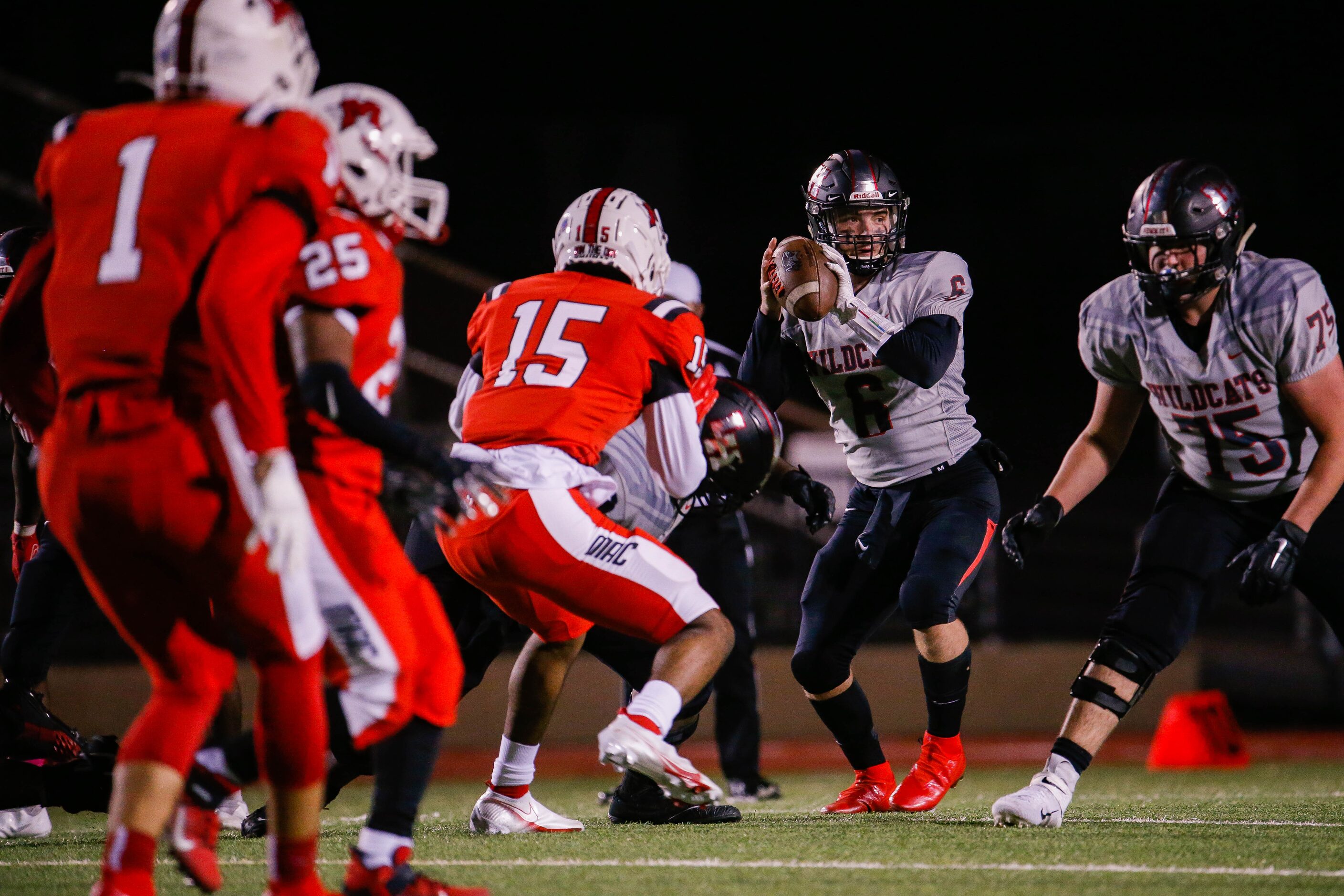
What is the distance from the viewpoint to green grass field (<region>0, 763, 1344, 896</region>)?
3088 millimetres

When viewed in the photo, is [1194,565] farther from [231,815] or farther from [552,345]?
[231,815]

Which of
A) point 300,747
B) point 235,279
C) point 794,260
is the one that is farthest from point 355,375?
point 794,260

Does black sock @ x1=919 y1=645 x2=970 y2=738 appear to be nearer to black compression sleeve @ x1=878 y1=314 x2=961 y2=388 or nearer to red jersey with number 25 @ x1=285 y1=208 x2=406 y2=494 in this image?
black compression sleeve @ x1=878 y1=314 x2=961 y2=388

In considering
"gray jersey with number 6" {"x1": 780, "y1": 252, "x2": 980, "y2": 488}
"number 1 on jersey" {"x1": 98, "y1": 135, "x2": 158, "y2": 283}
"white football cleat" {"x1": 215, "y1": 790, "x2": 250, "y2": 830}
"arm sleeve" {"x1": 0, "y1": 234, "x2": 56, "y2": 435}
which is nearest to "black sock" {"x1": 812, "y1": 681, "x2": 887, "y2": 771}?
"gray jersey with number 6" {"x1": 780, "y1": 252, "x2": 980, "y2": 488}

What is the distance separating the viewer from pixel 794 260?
468 cm

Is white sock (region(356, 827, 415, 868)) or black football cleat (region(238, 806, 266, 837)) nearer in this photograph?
white sock (region(356, 827, 415, 868))

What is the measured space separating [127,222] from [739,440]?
212cm

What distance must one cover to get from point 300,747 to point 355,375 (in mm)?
727

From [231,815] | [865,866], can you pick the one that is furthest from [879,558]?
[231,815]

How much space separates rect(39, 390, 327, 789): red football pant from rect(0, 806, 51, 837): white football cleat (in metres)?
2.00

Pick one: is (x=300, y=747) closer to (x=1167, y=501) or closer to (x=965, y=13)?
(x=1167, y=501)

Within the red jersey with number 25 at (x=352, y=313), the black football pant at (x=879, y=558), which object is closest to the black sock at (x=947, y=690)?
the black football pant at (x=879, y=558)

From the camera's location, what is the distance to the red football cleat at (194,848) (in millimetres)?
2672

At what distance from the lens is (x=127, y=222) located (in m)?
2.60
